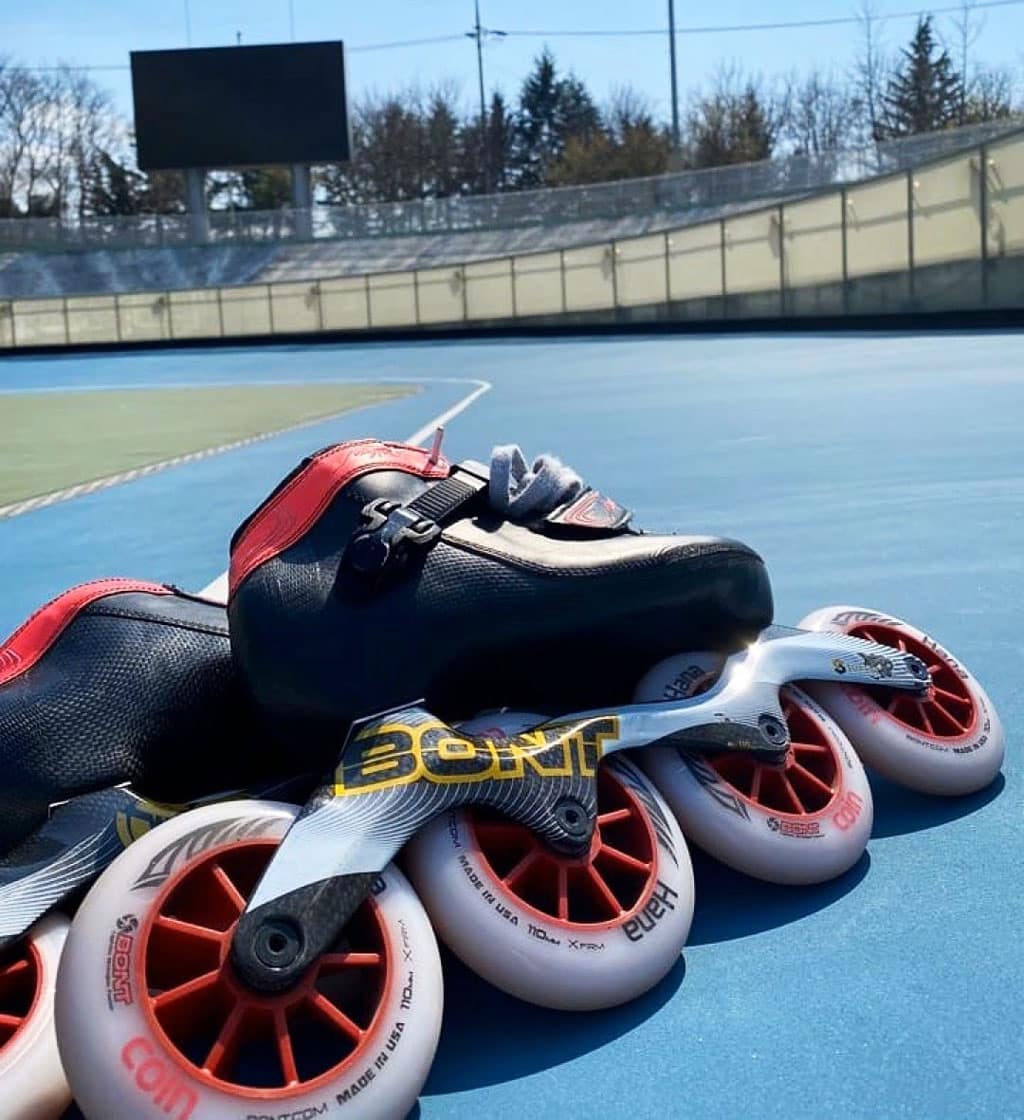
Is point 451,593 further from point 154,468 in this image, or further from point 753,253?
point 753,253

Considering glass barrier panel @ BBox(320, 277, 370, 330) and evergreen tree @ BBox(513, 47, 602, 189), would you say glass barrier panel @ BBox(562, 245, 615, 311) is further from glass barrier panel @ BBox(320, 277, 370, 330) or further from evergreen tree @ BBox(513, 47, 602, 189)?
evergreen tree @ BBox(513, 47, 602, 189)

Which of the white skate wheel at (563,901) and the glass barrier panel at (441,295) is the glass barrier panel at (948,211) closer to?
the glass barrier panel at (441,295)

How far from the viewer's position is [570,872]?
154 cm

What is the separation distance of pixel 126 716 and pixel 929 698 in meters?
1.16

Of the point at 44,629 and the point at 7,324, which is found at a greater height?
the point at 7,324

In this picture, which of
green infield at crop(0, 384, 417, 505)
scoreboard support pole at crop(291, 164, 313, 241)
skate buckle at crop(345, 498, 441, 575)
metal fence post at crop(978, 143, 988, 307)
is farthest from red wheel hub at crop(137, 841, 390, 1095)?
scoreboard support pole at crop(291, 164, 313, 241)

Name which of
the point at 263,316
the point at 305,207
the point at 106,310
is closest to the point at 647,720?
the point at 263,316

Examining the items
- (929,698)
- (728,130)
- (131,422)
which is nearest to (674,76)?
(728,130)

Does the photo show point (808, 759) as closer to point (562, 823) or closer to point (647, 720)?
point (647, 720)

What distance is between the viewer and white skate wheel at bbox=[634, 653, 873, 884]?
1.69m

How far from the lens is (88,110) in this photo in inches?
2584

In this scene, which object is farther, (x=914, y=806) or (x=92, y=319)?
(x=92, y=319)

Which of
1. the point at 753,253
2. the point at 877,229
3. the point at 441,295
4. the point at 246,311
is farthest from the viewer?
the point at 246,311

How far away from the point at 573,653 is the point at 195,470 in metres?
5.91
